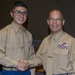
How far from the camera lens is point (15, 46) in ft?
7.84

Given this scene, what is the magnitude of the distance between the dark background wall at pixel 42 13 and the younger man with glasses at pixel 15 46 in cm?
198

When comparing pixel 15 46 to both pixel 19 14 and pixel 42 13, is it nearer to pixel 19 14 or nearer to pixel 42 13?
pixel 19 14

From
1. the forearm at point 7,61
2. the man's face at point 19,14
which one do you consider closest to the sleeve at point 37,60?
the forearm at point 7,61

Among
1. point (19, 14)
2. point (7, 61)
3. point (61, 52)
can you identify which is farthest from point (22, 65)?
point (19, 14)

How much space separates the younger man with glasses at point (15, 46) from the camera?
232cm

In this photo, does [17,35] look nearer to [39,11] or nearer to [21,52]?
[21,52]

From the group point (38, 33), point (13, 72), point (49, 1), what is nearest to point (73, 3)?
point (49, 1)

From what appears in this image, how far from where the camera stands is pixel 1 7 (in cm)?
514

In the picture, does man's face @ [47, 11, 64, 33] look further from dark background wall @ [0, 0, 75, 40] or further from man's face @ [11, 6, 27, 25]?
dark background wall @ [0, 0, 75, 40]

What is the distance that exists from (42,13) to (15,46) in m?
2.33

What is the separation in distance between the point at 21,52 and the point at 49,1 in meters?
2.36

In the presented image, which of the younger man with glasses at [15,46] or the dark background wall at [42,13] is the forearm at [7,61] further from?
the dark background wall at [42,13]

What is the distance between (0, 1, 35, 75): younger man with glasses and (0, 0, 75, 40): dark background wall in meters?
1.98

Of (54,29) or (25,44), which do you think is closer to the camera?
(54,29)
